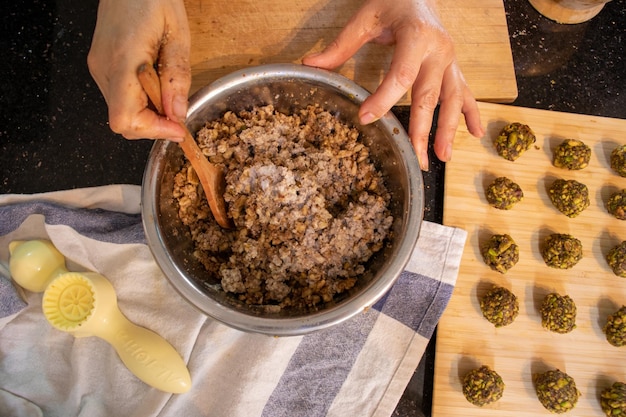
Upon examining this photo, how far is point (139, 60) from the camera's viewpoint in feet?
2.71

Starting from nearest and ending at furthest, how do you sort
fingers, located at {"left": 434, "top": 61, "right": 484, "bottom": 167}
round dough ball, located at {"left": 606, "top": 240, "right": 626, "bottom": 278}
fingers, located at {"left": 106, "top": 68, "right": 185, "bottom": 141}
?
fingers, located at {"left": 106, "top": 68, "right": 185, "bottom": 141}
fingers, located at {"left": 434, "top": 61, "right": 484, "bottom": 167}
round dough ball, located at {"left": 606, "top": 240, "right": 626, "bottom": 278}

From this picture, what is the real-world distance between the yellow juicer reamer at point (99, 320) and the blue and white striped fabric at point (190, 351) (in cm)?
3

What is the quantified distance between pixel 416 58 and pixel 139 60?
517 millimetres

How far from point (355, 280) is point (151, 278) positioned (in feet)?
1.55

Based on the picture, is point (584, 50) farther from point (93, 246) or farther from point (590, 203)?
point (93, 246)

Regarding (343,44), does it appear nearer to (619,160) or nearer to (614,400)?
(619,160)

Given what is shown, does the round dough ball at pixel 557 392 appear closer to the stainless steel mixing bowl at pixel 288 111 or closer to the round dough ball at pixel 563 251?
the round dough ball at pixel 563 251

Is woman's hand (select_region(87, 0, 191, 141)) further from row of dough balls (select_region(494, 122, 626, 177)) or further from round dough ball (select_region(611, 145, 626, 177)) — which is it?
round dough ball (select_region(611, 145, 626, 177))

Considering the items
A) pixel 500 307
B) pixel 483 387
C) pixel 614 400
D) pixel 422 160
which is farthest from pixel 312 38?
pixel 614 400

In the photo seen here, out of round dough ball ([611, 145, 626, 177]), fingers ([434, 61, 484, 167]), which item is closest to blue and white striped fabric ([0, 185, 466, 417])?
fingers ([434, 61, 484, 167])

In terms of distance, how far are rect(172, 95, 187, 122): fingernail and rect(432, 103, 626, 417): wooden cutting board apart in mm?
663

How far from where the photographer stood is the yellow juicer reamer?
101 cm

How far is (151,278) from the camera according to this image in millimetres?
1104

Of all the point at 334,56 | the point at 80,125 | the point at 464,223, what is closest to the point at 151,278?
the point at 80,125
